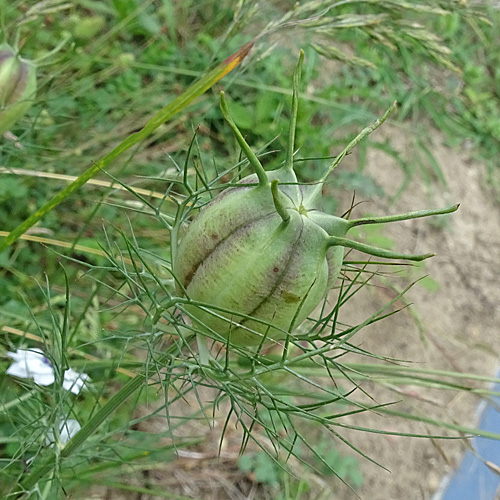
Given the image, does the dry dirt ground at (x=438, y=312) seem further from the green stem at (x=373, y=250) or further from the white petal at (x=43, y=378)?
the green stem at (x=373, y=250)

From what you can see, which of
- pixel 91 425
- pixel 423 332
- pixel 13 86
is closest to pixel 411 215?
pixel 91 425

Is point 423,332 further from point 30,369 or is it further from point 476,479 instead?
point 30,369

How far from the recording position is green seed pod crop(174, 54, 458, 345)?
428 mm

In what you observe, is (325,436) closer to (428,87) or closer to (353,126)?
(353,126)

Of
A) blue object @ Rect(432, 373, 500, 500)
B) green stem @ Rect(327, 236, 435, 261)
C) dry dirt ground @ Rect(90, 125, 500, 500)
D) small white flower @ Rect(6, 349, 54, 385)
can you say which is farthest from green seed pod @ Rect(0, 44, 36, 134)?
blue object @ Rect(432, 373, 500, 500)

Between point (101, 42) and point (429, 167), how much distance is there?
1.45 meters

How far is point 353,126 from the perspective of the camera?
207cm

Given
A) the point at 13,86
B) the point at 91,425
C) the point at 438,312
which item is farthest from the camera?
the point at 438,312

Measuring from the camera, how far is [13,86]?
79 cm

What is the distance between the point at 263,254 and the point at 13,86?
54 cm

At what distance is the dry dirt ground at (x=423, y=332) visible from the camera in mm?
1383

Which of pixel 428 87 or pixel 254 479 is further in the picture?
pixel 428 87

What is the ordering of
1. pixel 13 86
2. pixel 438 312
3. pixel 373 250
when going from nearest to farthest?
pixel 373 250 < pixel 13 86 < pixel 438 312

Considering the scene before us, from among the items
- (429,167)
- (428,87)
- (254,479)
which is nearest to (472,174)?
(429,167)
